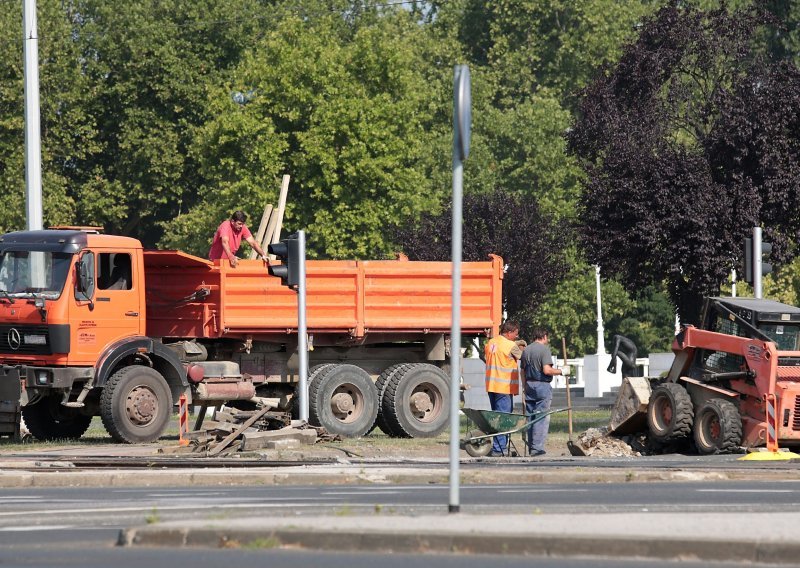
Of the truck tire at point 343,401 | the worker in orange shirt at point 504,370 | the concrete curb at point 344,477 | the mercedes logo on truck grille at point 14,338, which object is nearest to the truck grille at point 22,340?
the mercedes logo on truck grille at point 14,338

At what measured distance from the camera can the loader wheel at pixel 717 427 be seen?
74.4ft

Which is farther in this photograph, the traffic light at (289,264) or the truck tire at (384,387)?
the truck tire at (384,387)

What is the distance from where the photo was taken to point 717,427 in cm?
2298

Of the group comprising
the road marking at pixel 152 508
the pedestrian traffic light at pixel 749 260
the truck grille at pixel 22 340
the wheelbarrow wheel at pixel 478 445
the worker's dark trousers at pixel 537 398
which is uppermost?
the pedestrian traffic light at pixel 749 260

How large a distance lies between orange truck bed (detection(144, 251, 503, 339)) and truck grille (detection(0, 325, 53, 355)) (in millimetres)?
1718

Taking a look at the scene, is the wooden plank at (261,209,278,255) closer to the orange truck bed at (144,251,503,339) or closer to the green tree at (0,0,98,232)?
the orange truck bed at (144,251,503,339)

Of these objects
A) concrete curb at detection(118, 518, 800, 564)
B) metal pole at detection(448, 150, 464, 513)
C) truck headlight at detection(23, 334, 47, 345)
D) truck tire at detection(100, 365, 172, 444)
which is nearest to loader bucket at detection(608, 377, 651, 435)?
truck tire at detection(100, 365, 172, 444)

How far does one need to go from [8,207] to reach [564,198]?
22.3 m

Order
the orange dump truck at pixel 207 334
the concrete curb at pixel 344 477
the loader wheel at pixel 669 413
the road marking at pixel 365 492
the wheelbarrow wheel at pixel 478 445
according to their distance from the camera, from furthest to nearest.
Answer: the orange dump truck at pixel 207 334 < the loader wheel at pixel 669 413 < the wheelbarrow wheel at pixel 478 445 < the concrete curb at pixel 344 477 < the road marking at pixel 365 492

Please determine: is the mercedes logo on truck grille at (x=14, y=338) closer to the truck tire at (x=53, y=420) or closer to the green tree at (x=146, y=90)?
the truck tire at (x=53, y=420)

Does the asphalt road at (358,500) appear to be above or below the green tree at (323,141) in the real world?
below

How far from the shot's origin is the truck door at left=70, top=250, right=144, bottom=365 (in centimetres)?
2550

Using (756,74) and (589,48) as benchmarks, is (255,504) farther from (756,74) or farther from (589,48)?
(589,48)

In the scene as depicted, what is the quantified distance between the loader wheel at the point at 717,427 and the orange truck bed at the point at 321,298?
→ 515 centimetres
